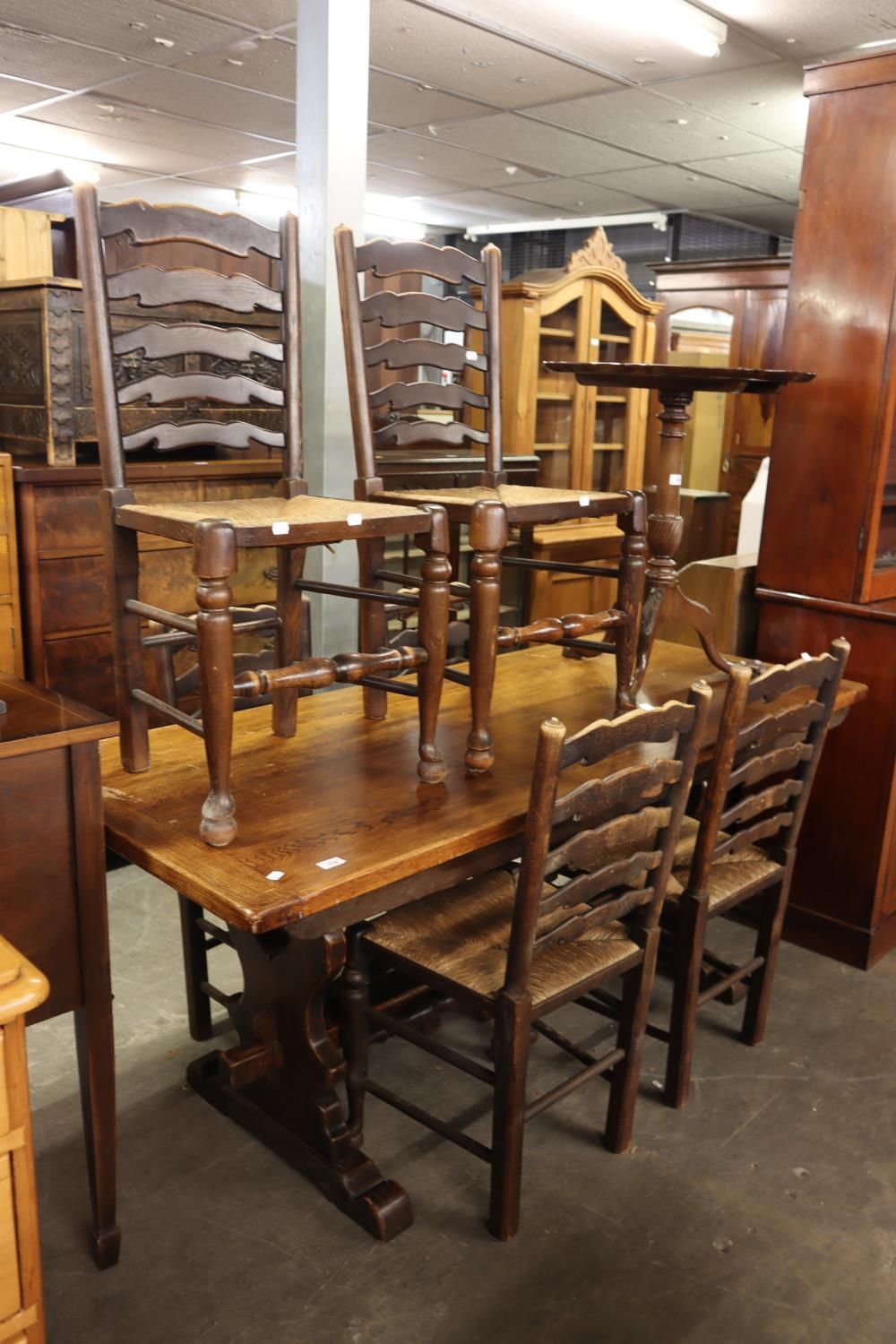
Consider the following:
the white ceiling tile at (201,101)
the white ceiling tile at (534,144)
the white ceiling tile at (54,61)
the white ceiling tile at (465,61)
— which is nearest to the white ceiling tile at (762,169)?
the white ceiling tile at (534,144)

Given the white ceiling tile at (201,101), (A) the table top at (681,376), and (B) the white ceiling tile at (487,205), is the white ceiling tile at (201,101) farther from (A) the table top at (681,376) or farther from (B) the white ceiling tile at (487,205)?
(A) the table top at (681,376)

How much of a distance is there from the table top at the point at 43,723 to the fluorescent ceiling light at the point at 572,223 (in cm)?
776

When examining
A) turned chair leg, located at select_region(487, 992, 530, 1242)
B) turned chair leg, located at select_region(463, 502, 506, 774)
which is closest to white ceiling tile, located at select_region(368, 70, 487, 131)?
turned chair leg, located at select_region(463, 502, 506, 774)

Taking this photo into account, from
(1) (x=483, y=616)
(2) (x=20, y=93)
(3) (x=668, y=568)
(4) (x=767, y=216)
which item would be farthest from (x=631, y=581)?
(4) (x=767, y=216)

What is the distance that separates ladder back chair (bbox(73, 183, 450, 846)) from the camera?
5.27ft

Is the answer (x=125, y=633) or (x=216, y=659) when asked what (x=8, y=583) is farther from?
(x=216, y=659)

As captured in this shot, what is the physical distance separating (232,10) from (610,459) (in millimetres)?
2370

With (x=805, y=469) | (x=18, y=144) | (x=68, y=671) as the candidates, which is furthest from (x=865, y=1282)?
(x=18, y=144)

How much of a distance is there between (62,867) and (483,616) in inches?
31.5

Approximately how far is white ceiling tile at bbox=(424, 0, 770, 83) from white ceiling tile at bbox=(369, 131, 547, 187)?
5.51 ft

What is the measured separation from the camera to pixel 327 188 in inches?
108

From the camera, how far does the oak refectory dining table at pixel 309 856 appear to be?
1.59 metres

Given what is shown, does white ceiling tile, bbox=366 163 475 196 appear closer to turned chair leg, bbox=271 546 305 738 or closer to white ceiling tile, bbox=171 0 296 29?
white ceiling tile, bbox=171 0 296 29

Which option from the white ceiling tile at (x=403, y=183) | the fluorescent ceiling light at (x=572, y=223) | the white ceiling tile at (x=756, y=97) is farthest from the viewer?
the fluorescent ceiling light at (x=572, y=223)
